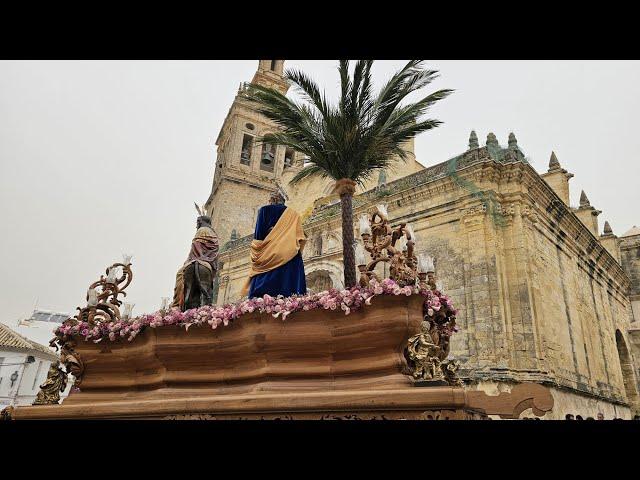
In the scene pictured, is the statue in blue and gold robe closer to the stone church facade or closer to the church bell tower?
the stone church facade

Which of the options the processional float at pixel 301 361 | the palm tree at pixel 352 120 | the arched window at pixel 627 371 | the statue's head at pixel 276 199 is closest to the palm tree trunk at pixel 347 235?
the palm tree at pixel 352 120

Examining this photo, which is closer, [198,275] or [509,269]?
[198,275]

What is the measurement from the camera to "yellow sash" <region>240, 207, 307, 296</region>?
620 cm

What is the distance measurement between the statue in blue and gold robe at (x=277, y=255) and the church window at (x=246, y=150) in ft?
89.7

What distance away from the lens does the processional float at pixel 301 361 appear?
4168 mm

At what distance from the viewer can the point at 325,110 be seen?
9273 mm

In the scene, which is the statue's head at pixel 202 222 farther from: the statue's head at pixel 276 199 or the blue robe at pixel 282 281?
the blue robe at pixel 282 281

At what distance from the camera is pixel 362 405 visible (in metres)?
4.07

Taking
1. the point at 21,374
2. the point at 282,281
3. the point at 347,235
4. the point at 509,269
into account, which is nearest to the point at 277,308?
the point at 282,281

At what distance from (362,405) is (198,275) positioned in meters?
3.49

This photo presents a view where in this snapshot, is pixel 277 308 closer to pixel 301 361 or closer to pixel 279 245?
pixel 301 361

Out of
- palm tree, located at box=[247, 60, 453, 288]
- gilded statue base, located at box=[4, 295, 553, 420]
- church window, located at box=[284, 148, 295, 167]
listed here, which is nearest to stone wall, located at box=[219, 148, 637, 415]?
palm tree, located at box=[247, 60, 453, 288]

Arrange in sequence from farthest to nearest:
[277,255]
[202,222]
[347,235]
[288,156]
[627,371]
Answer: [288,156] < [627,371] < [347,235] < [202,222] < [277,255]
